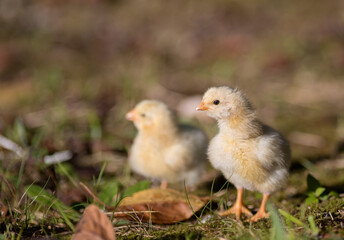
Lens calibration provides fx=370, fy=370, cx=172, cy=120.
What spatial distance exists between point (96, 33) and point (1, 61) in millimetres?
2960

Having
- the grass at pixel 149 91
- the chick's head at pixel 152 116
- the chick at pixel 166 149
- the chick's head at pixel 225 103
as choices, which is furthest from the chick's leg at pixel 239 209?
the chick's head at pixel 152 116

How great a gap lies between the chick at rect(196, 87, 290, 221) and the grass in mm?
212

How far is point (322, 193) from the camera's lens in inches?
114

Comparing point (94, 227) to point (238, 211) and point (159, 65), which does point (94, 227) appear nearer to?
point (238, 211)

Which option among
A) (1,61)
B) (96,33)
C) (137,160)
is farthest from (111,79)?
(137,160)

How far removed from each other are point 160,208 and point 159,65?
6.07 m

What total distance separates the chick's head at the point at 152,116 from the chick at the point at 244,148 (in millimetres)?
823

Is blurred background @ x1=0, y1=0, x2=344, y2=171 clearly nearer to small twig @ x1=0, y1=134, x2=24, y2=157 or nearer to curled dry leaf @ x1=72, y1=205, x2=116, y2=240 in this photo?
small twig @ x1=0, y1=134, x2=24, y2=157

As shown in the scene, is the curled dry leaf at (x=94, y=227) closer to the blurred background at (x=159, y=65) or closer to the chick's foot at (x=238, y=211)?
the chick's foot at (x=238, y=211)

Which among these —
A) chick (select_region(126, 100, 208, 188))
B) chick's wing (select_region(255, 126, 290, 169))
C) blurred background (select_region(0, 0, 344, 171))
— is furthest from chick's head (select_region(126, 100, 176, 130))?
chick's wing (select_region(255, 126, 290, 169))

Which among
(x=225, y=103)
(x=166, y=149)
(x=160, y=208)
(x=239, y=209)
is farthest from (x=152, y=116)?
(x=239, y=209)

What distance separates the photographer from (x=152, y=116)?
3744 millimetres

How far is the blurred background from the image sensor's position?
16.9ft

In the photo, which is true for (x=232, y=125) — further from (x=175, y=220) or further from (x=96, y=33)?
(x=96, y=33)
